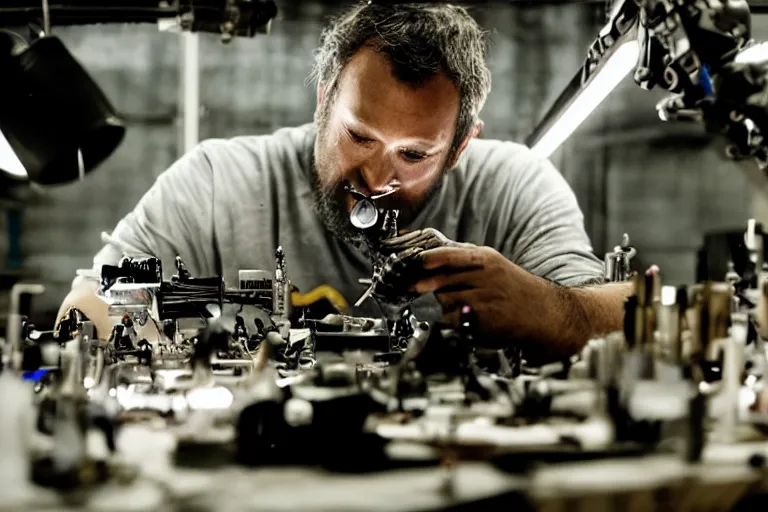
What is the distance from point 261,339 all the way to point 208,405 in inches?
23.0

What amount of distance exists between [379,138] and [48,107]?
106 cm

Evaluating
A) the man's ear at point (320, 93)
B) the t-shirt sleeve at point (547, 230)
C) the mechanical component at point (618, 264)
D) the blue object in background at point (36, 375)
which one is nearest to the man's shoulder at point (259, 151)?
the man's ear at point (320, 93)

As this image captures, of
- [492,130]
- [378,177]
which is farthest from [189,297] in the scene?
[492,130]

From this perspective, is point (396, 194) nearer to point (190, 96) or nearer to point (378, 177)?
point (378, 177)

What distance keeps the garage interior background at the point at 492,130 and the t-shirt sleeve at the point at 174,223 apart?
5 cm

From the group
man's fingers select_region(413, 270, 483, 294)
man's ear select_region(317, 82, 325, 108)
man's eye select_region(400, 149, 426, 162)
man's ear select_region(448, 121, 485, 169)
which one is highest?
man's ear select_region(317, 82, 325, 108)

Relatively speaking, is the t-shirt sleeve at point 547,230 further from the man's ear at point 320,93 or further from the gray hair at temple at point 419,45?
the man's ear at point 320,93

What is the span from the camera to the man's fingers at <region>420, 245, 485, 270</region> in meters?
2.29

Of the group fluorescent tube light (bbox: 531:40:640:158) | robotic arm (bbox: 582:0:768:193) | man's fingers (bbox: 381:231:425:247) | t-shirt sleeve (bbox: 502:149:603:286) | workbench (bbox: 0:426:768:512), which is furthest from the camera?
t-shirt sleeve (bbox: 502:149:603:286)

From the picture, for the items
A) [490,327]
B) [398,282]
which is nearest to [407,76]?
[398,282]

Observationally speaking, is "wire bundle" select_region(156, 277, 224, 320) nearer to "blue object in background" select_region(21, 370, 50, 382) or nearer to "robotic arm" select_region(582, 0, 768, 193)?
"blue object in background" select_region(21, 370, 50, 382)

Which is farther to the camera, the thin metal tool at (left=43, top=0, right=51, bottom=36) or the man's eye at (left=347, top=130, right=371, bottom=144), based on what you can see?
the man's eye at (left=347, top=130, right=371, bottom=144)

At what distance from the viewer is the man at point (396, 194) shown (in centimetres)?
239

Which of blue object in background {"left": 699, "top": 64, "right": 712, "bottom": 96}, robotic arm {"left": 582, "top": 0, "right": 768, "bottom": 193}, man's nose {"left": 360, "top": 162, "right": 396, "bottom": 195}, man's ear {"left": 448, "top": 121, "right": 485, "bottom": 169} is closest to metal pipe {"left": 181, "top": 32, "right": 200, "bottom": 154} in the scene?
man's nose {"left": 360, "top": 162, "right": 396, "bottom": 195}
